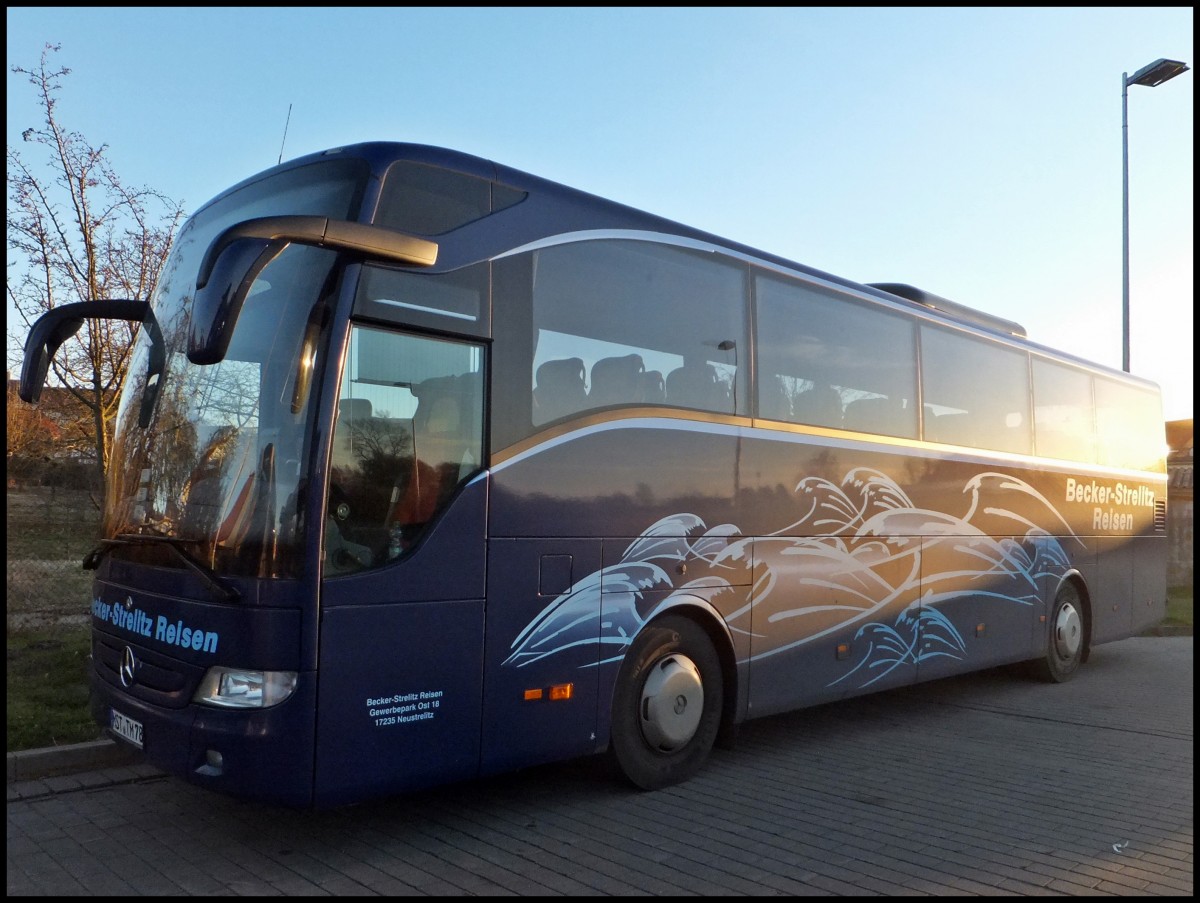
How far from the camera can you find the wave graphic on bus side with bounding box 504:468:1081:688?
6.19 m

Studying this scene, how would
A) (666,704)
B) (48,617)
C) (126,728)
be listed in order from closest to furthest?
1. (126,728)
2. (666,704)
3. (48,617)

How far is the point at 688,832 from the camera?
568cm

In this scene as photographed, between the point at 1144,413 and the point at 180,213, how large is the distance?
11708 mm

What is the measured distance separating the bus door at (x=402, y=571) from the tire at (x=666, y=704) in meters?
1.26

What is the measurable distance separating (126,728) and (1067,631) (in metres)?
9.89

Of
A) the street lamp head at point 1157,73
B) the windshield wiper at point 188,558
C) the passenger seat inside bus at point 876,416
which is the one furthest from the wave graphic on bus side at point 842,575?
the street lamp head at point 1157,73

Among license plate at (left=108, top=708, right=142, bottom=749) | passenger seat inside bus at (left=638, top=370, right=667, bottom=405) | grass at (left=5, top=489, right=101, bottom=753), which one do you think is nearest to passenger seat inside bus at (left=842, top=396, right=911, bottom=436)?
passenger seat inside bus at (left=638, top=370, right=667, bottom=405)

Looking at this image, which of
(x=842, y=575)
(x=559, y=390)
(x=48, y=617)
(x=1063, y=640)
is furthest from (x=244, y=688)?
(x=1063, y=640)

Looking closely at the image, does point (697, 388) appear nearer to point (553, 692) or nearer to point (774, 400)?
point (774, 400)

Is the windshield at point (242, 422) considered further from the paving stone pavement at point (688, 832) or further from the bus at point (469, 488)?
the paving stone pavement at point (688, 832)

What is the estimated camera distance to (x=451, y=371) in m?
5.39

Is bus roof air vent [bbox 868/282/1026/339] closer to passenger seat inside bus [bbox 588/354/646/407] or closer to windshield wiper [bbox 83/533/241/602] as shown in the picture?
passenger seat inside bus [bbox 588/354/646/407]

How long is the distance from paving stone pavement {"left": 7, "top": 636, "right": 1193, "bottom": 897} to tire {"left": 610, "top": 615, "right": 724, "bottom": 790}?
19cm

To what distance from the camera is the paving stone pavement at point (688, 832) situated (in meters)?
4.85
